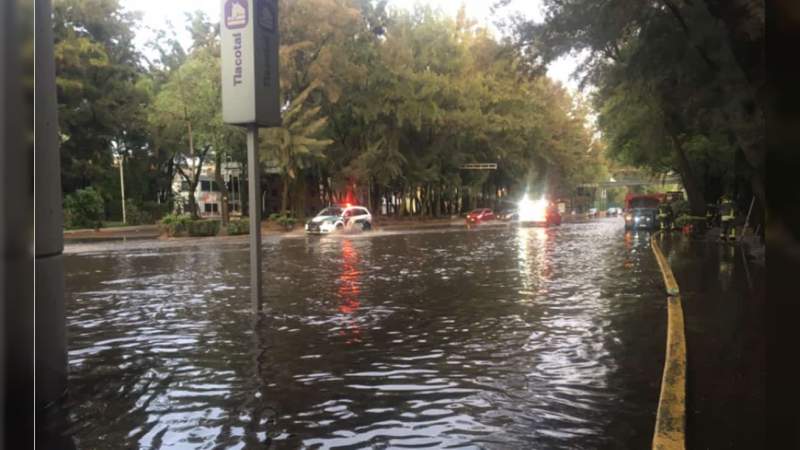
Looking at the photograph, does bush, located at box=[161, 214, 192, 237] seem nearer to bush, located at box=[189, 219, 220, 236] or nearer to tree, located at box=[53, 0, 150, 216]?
bush, located at box=[189, 219, 220, 236]

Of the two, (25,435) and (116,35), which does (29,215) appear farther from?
(116,35)

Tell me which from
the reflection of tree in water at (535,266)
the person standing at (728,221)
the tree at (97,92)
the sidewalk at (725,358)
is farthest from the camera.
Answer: the tree at (97,92)

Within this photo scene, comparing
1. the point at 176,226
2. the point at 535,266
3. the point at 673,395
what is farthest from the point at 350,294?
the point at 176,226

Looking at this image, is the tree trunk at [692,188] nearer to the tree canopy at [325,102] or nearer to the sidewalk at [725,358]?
the tree canopy at [325,102]

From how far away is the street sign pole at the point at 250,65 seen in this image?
366 inches

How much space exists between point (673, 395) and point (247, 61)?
6.78 meters

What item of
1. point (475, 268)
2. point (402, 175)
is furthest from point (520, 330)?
point (402, 175)

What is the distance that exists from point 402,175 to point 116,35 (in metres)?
20.4

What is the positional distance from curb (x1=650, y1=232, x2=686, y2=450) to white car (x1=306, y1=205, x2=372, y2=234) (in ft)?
89.4

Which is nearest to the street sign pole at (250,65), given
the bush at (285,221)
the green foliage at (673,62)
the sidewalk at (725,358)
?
the sidewalk at (725,358)

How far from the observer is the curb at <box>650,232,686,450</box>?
4258 millimetres

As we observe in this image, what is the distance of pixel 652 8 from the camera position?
18.8 meters

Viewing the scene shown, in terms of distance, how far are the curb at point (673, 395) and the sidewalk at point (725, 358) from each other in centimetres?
8

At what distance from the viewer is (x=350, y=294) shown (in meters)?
11.8
